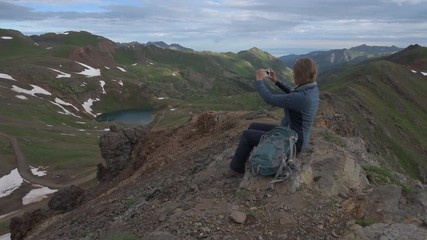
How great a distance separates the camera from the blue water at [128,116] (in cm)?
14088

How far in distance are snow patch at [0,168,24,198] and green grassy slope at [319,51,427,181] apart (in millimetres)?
45119

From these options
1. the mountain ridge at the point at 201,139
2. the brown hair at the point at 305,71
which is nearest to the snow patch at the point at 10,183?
the mountain ridge at the point at 201,139

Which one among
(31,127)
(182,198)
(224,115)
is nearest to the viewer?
(182,198)

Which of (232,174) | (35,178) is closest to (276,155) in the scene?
(232,174)

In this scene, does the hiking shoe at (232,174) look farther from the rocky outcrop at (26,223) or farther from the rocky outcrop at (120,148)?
the rocky outcrop at (120,148)

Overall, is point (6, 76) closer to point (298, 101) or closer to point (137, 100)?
point (137, 100)

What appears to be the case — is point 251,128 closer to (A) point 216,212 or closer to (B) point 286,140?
(B) point 286,140

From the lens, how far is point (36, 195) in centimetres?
5709

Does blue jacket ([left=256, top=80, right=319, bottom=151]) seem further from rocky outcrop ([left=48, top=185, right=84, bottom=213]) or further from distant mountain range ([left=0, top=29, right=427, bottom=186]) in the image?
distant mountain range ([left=0, top=29, right=427, bottom=186])

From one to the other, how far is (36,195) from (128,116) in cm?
9680

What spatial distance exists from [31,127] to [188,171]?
263ft

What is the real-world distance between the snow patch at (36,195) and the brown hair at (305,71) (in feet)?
162

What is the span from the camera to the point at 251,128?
14578 mm

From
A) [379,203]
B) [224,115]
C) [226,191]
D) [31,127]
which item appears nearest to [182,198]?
[226,191]
